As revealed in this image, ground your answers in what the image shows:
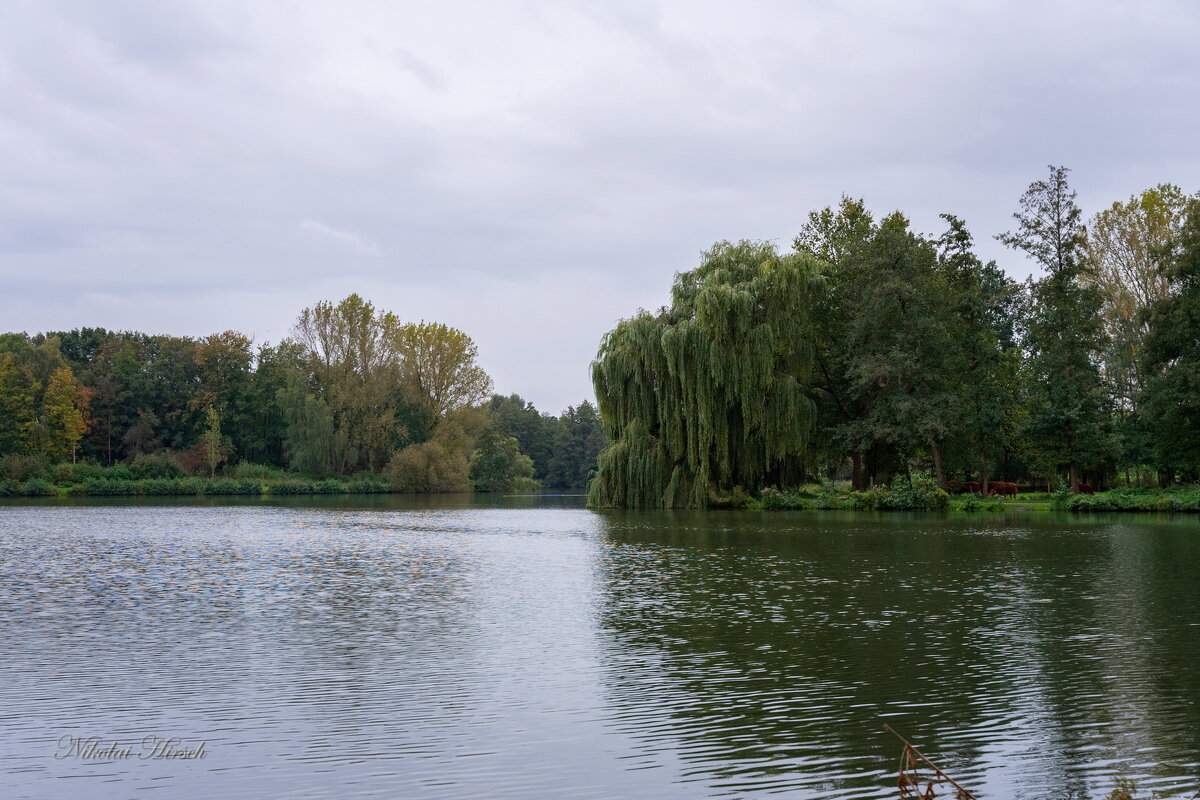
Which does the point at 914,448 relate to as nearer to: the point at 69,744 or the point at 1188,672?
the point at 1188,672

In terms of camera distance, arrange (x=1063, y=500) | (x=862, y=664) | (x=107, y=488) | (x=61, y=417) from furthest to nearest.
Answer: (x=61, y=417) → (x=107, y=488) → (x=1063, y=500) → (x=862, y=664)

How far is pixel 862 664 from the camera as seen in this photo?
413 inches

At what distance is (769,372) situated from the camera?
1540 inches

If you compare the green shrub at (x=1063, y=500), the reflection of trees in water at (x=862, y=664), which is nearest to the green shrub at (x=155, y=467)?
the green shrub at (x=1063, y=500)

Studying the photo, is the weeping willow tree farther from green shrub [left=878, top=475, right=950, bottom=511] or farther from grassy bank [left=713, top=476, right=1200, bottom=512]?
green shrub [left=878, top=475, right=950, bottom=511]

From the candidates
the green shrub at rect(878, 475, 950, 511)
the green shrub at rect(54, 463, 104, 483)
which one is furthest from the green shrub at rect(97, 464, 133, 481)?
the green shrub at rect(878, 475, 950, 511)

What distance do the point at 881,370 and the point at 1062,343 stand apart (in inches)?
296

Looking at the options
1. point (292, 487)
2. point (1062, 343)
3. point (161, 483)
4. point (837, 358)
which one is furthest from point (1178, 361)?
point (161, 483)

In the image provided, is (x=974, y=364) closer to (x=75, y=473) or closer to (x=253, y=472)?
(x=253, y=472)

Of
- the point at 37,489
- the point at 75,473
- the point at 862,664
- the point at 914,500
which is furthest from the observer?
Result: the point at 75,473

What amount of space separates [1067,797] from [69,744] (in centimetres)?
692

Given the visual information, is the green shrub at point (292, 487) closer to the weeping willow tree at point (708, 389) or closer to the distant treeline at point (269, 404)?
the distant treeline at point (269, 404)

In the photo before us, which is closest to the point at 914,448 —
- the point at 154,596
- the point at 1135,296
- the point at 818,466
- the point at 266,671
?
the point at 818,466

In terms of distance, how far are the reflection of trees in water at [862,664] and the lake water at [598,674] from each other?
43mm
